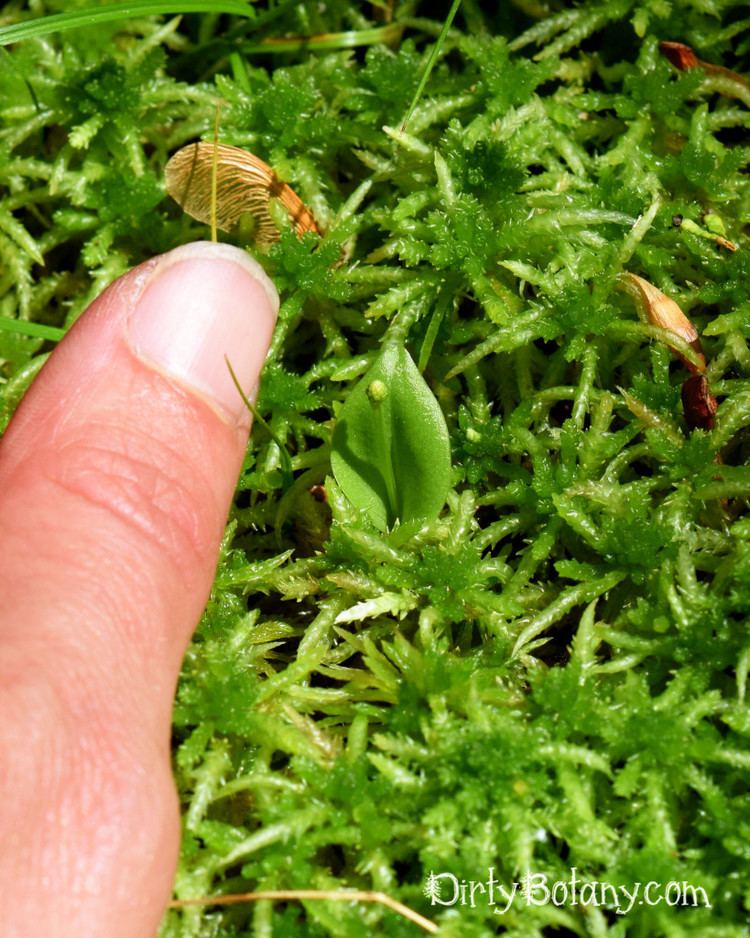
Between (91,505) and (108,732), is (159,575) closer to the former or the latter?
(91,505)

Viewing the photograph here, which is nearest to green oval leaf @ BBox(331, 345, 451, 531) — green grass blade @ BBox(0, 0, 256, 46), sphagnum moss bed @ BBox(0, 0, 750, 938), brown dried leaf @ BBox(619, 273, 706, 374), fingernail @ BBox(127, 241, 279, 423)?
sphagnum moss bed @ BBox(0, 0, 750, 938)

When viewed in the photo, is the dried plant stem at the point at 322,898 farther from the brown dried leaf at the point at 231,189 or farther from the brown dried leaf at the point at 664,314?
the brown dried leaf at the point at 231,189

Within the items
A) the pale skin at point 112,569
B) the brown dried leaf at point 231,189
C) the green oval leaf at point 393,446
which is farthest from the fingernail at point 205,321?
the brown dried leaf at point 231,189

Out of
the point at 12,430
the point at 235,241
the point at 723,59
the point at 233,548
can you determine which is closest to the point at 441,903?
the point at 233,548

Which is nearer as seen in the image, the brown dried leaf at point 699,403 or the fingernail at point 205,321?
the fingernail at point 205,321

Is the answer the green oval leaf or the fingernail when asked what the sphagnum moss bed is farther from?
the fingernail
